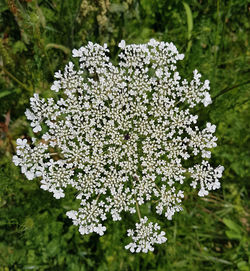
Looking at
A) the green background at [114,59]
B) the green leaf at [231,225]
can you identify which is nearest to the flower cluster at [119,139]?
the green background at [114,59]

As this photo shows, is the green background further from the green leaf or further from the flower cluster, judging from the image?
the flower cluster

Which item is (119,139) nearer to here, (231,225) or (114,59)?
(114,59)

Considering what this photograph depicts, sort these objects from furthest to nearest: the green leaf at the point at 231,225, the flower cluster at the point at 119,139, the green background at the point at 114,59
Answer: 1. the green leaf at the point at 231,225
2. the green background at the point at 114,59
3. the flower cluster at the point at 119,139

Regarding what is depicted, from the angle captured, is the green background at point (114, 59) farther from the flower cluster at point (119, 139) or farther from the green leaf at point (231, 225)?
the flower cluster at point (119, 139)

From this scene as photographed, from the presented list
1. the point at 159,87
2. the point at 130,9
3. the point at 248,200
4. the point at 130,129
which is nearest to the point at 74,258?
the point at 130,129

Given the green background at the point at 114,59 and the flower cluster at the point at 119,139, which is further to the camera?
the green background at the point at 114,59
